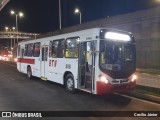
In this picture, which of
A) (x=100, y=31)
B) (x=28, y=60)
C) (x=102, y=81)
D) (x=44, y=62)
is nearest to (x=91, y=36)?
(x=100, y=31)

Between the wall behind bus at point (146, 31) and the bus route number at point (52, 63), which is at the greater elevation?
the wall behind bus at point (146, 31)

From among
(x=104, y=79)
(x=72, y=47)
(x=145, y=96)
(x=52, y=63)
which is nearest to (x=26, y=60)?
(x=52, y=63)

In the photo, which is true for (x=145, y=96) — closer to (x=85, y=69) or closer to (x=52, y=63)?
(x=85, y=69)

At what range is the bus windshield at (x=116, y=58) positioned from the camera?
11.5 metres

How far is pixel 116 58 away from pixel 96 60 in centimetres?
93

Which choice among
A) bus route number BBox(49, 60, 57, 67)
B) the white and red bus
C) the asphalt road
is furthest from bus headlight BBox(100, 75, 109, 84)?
bus route number BBox(49, 60, 57, 67)

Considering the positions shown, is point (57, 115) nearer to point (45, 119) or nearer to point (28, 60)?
point (45, 119)

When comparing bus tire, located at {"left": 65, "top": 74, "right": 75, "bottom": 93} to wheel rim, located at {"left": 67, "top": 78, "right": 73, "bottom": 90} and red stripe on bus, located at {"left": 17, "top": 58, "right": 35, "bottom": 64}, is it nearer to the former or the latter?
wheel rim, located at {"left": 67, "top": 78, "right": 73, "bottom": 90}

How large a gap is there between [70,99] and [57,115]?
2.97 metres

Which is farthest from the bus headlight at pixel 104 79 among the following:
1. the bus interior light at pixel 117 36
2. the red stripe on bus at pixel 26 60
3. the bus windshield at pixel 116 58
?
the red stripe on bus at pixel 26 60

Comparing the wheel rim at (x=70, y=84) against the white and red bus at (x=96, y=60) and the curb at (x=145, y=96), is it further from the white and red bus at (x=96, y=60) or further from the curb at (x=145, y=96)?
the curb at (x=145, y=96)

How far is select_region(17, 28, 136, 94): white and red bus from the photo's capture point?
1148cm

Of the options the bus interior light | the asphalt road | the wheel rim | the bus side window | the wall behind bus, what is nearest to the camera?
the asphalt road

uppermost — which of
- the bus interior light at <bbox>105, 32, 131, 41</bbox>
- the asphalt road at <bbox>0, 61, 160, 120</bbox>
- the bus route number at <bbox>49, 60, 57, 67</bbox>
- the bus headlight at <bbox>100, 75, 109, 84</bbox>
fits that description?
the bus interior light at <bbox>105, 32, 131, 41</bbox>
